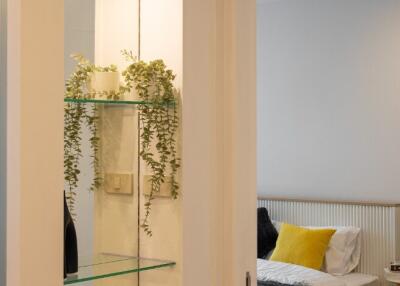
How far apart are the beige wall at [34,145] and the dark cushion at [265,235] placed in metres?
3.99

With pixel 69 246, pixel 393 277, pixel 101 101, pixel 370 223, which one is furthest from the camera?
pixel 370 223

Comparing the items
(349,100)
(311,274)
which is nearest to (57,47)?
(311,274)

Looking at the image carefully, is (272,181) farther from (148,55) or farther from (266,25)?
(148,55)

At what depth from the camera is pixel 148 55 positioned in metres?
2.32

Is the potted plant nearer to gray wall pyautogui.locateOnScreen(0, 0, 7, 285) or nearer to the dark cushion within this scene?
gray wall pyautogui.locateOnScreen(0, 0, 7, 285)

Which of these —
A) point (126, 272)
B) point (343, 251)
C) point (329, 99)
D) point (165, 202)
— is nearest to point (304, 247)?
point (343, 251)

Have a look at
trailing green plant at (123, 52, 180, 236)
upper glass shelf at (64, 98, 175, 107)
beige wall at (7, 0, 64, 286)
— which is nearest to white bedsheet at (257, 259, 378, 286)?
trailing green plant at (123, 52, 180, 236)

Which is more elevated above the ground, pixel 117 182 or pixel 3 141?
pixel 3 141

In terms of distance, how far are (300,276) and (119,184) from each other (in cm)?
275

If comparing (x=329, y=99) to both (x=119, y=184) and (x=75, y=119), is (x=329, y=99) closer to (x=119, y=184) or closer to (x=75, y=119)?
(x=119, y=184)

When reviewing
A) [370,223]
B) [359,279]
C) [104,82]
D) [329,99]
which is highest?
[329,99]

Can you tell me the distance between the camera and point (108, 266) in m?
2.17

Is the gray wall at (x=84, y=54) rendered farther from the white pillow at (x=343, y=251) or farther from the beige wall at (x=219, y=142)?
the white pillow at (x=343, y=251)

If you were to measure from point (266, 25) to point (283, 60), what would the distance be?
39cm
